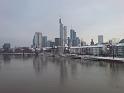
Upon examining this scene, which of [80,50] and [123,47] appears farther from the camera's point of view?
[80,50]

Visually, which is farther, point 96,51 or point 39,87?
point 96,51

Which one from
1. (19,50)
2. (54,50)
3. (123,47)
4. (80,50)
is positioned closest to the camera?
(123,47)

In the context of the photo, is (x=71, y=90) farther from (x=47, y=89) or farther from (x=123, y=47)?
Answer: (x=123, y=47)

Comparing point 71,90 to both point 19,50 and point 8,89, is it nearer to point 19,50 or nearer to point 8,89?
point 8,89

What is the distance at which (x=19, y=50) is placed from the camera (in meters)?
66.6

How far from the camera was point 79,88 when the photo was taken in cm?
740

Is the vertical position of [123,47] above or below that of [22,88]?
above

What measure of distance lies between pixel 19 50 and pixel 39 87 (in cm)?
6083

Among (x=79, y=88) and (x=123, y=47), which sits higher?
(x=123, y=47)

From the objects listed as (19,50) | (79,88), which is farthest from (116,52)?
(19,50)

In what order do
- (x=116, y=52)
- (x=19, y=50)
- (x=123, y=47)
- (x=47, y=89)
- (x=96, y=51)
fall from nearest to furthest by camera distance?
(x=47, y=89)
(x=123, y=47)
(x=116, y=52)
(x=96, y=51)
(x=19, y=50)

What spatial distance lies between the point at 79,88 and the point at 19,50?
61.4 metres

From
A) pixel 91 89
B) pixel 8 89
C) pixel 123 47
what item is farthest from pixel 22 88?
pixel 123 47

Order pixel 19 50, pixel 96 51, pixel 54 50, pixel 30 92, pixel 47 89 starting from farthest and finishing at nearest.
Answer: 1. pixel 19 50
2. pixel 54 50
3. pixel 96 51
4. pixel 47 89
5. pixel 30 92
